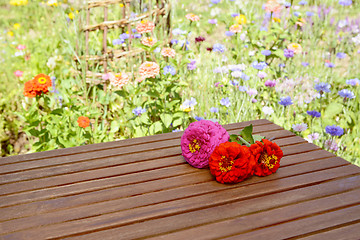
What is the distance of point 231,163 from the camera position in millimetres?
1343

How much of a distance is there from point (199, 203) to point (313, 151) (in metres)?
0.66

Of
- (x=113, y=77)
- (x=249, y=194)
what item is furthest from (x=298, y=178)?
(x=113, y=77)

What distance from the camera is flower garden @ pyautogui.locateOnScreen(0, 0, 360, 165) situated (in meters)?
2.30

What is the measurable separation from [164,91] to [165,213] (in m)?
1.24

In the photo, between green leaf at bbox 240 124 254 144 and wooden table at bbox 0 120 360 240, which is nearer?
wooden table at bbox 0 120 360 240

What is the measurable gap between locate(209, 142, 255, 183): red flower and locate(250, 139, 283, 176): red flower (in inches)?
1.2

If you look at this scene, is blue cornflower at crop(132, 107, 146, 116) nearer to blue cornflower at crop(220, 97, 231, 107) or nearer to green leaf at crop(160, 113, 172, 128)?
green leaf at crop(160, 113, 172, 128)

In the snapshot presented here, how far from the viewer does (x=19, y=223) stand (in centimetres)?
116

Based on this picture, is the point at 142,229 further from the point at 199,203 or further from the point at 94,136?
the point at 94,136

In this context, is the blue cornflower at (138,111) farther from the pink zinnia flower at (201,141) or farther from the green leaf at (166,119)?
the pink zinnia flower at (201,141)

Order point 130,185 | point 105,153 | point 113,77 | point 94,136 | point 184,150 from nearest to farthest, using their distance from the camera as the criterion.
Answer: point 130,185 → point 184,150 → point 105,153 → point 113,77 → point 94,136

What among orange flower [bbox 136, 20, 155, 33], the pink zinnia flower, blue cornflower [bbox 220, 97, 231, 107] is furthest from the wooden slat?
orange flower [bbox 136, 20, 155, 33]

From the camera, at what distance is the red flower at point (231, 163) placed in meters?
1.33

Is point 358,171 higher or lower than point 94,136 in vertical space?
higher
